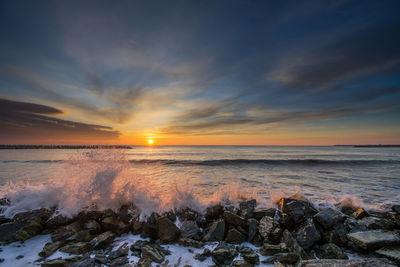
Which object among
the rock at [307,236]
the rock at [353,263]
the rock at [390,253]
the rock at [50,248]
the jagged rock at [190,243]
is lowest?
the jagged rock at [190,243]

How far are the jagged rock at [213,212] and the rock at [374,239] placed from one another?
11.7ft

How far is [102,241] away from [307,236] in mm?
5400

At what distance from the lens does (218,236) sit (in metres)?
4.75

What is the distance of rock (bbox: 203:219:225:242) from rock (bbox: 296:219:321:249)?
6.59 ft

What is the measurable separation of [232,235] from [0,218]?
294 inches

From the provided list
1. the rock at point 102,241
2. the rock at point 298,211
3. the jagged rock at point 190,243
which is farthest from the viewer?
the rock at point 298,211

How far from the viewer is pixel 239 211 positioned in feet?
20.0

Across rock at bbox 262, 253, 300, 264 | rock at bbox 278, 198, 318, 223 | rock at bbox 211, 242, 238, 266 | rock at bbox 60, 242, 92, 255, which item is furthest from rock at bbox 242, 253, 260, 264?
rock at bbox 60, 242, 92, 255

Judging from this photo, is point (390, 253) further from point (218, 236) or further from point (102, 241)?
point (102, 241)

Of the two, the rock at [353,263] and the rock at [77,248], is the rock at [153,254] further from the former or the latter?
the rock at [353,263]

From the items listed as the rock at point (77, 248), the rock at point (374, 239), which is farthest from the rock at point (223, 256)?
the rock at point (77, 248)

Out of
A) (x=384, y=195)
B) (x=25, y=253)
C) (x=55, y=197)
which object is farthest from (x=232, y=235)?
(x=384, y=195)

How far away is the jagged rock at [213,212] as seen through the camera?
19.0 feet

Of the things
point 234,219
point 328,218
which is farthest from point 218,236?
point 328,218
